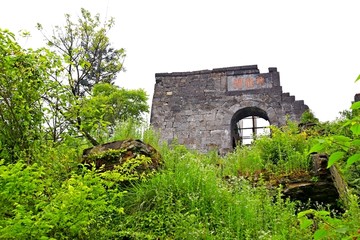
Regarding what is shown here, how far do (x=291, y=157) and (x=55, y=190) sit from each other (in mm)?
3903

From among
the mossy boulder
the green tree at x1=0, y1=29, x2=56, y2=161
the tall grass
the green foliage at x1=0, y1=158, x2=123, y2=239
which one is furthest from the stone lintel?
the green foliage at x1=0, y1=158, x2=123, y2=239

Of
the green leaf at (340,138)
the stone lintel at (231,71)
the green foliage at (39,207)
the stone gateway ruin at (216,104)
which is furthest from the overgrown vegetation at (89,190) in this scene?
the stone lintel at (231,71)

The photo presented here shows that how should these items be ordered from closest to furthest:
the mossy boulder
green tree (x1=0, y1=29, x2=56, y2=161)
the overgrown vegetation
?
1. the overgrown vegetation
2. green tree (x1=0, y1=29, x2=56, y2=161)
3. the mossy boulder

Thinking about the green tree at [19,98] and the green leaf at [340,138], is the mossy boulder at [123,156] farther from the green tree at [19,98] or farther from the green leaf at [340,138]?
the green leaf at [340,138]

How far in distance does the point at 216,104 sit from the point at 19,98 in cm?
1015

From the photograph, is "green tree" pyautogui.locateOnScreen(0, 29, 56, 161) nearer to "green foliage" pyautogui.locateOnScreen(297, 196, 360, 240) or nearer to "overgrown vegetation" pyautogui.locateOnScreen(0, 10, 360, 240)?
"overgrown vegetation" pyautogui.locateOnScreen(0, 10, 360, 240)

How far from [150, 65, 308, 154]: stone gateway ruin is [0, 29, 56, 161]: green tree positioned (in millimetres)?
8871

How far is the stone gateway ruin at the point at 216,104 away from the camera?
14125mm

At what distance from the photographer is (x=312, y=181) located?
20.3ft

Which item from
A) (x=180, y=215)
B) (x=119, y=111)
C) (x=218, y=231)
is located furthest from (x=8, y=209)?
(x=119, y=111)

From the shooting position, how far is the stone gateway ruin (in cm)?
1412

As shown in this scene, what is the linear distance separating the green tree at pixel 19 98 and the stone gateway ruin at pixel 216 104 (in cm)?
887

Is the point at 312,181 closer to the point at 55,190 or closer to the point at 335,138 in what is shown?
the point at 55,190

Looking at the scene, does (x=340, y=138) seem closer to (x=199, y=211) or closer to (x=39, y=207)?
(x=39, y=207)
